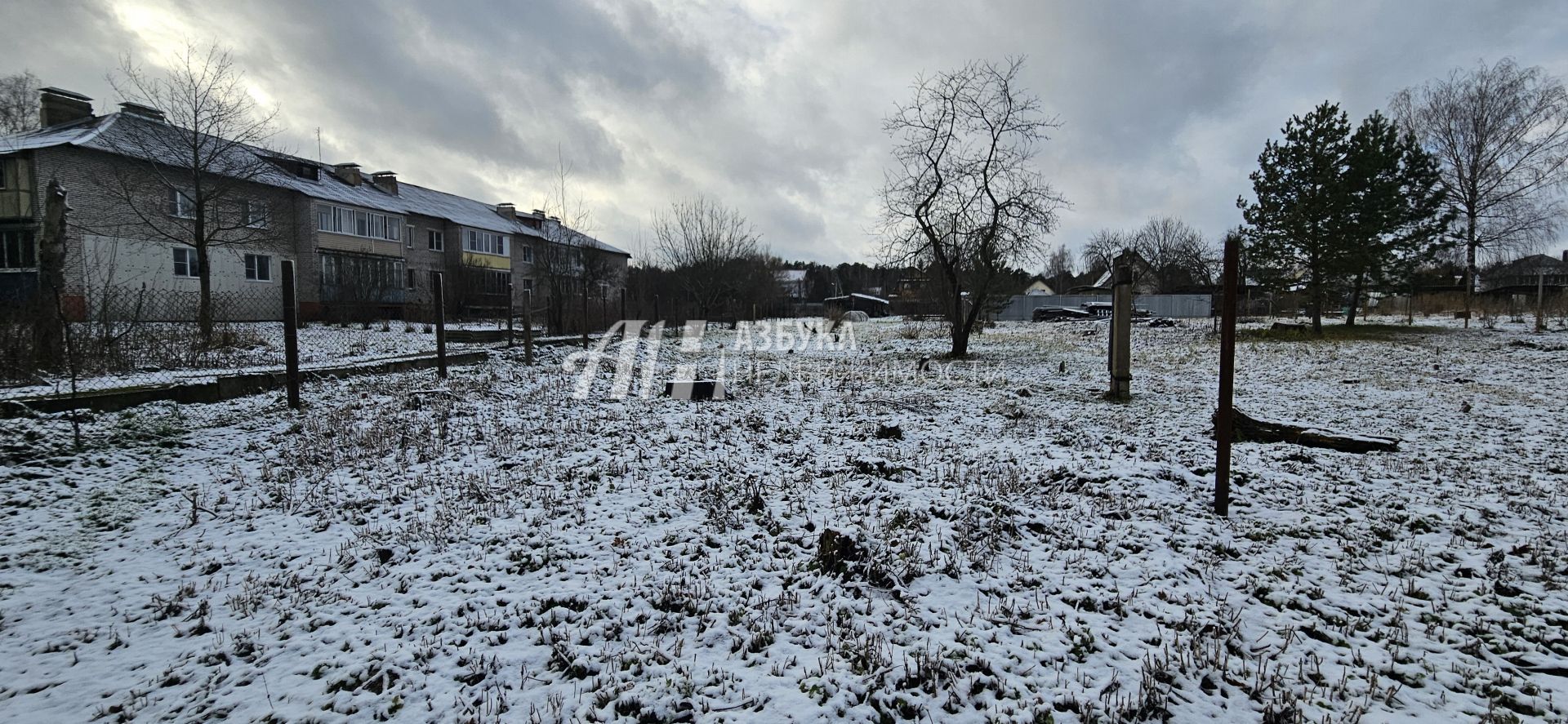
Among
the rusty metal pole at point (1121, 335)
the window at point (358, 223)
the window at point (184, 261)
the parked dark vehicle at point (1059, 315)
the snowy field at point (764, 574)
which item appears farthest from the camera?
the parked dark vehicle at point (1059, 315)

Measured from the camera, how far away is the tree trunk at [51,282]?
748 cm

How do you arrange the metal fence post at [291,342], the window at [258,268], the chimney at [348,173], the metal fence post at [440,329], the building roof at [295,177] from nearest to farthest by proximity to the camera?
the metal fence post at [291,342], the metal fence post at [440,329], the building roof at [295,177], the window at [258,268], the chimney at [348,173]

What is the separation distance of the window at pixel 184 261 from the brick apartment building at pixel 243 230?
0.12 feet

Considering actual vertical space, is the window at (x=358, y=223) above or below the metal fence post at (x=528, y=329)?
above

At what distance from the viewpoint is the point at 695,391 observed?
385 inches

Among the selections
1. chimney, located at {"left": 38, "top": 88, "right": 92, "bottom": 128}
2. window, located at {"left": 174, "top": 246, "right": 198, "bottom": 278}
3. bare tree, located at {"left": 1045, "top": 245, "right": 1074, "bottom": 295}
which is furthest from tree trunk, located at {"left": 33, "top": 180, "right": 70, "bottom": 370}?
bare tree, located at {"left": 1045, "top": 245, "right": 1074, "bottom": 295}

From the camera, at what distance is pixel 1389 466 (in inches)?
212

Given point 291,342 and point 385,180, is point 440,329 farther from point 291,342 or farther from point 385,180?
point 385,180

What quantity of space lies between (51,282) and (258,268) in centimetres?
→ 2191

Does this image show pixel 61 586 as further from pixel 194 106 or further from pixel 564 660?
pixel 194 106

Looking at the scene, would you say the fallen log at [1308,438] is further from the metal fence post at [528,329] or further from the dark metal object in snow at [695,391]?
the metal fence post at [528,329]

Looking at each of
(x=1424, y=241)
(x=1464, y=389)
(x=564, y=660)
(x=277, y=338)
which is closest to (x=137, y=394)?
(x=564, y=660)

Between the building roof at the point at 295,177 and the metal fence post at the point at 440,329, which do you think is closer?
the metal fence post at the point at 440,329

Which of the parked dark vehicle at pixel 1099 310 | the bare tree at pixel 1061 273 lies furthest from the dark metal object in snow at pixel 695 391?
the bare tree at pixel 1061 273
